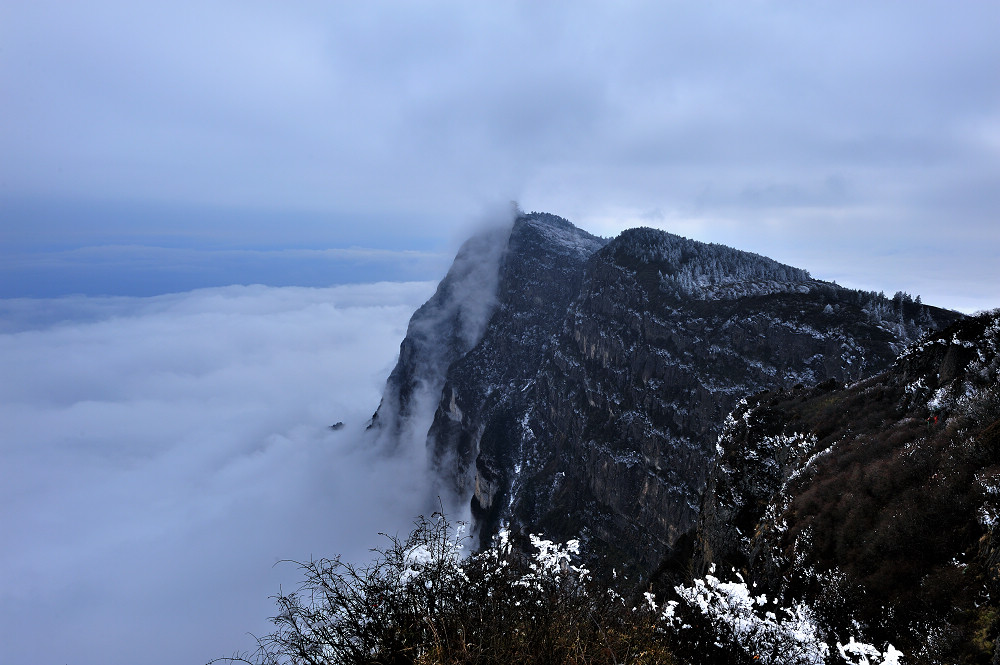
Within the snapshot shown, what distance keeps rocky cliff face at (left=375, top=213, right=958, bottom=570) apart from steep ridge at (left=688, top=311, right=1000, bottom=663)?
22.3 m

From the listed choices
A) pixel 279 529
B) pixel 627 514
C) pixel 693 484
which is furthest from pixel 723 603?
pixel 279 529

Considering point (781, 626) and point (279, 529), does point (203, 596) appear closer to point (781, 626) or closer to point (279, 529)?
point (279, 529)

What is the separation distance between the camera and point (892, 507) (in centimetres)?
1558

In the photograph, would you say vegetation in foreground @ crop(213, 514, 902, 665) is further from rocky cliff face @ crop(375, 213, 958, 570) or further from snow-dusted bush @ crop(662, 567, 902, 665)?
rocky cliff face @ crop(375, 213, 958, 570)

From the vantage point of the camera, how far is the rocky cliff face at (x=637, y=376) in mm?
60438

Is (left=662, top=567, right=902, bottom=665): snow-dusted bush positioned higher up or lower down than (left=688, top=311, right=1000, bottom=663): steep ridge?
lower down

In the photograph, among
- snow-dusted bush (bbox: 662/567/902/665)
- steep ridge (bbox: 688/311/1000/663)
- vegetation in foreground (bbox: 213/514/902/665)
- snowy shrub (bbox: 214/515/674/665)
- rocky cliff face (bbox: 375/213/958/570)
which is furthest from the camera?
rocky cliff face (bbox: 375/213/958/570)

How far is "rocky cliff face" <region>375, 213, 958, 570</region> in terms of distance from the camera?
60438 millimetres

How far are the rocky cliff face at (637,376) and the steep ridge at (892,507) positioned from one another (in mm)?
22313

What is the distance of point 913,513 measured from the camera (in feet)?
46.7

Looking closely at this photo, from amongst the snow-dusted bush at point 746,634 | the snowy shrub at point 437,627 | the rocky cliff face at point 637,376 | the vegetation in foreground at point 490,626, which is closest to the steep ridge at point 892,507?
the snow-dusted bush at point 746,634

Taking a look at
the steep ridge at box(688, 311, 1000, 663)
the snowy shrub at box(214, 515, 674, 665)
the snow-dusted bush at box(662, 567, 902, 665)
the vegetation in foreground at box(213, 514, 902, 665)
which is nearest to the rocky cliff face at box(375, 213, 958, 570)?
the steep ridge at box(688, 311, 1000, 663)

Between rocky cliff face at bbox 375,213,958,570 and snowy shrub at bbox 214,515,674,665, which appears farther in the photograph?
rocky cliff face at bbox 375,213,958,570

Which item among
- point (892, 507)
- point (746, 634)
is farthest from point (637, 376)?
point (746, 634)
